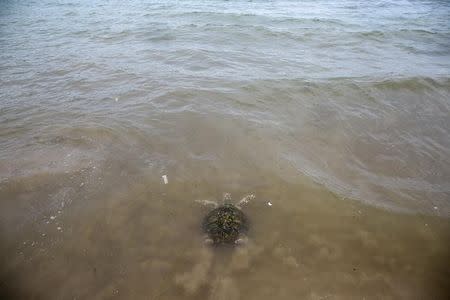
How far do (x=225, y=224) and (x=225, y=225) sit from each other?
13mm

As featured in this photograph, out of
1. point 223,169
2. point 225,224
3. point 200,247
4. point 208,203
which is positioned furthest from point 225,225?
point 223,169

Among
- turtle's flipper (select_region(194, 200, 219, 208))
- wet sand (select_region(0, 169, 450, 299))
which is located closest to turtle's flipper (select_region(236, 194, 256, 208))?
wet sand (select_region(0, 169, 450, 299))

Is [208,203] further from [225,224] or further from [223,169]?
[223,169]

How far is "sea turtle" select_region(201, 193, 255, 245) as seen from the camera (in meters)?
3.61

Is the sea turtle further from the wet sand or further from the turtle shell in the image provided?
the wet sand

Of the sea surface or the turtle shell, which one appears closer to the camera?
the sea surface

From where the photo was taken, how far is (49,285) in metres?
3.17

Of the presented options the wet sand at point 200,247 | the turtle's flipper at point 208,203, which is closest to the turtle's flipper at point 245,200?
the wet sand at point 200,247

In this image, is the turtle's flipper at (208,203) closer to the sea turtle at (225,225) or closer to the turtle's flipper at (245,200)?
the sea turtle at (225,225)

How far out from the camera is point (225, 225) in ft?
12.1

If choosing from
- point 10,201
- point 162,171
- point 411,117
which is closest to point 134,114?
point 162,171

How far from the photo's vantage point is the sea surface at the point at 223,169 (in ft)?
10.9

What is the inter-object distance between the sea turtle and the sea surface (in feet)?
0.41

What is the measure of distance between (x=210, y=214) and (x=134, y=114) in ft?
10.7
